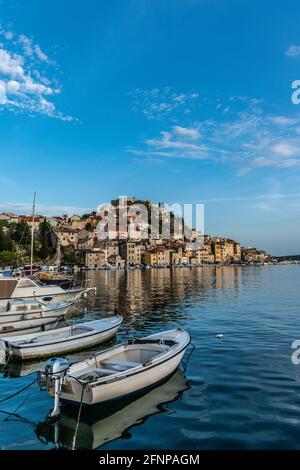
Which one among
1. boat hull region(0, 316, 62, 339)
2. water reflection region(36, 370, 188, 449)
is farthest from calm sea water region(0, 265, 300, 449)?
boat hull region(0, 316, 62, 339)

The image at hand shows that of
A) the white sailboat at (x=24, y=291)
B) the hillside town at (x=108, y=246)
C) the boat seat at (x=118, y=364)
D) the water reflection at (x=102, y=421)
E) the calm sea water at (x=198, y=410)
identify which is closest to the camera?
the calm sea water at (x=198, y=410)

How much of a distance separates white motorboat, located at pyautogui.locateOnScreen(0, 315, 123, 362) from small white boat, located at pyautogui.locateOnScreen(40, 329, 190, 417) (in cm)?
359

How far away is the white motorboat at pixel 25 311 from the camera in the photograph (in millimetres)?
19219

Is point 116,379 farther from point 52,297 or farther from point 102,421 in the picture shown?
point 52,297

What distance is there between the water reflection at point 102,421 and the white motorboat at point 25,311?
1089cm

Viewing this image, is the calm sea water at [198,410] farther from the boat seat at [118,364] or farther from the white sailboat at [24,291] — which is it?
the white sailboat at [24,291]

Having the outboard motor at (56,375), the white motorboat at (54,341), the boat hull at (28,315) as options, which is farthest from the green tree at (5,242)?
the outboard motor at (56,375)

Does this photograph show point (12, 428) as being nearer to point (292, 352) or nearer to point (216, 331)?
point (292, 352)

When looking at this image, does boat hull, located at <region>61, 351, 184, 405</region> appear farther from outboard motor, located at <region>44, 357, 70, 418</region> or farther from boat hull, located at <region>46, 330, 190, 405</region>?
outboard motor, located at <region>44, 357, 70, 418</region>

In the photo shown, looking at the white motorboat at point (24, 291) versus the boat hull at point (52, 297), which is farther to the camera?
the white motorboat at point (24, 291)

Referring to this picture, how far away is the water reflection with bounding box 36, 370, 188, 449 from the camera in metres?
8.09

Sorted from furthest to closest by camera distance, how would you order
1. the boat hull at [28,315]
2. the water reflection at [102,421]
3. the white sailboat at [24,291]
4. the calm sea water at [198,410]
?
the white sailboat at [24,291] → the boat hull at [28,315] → the water reflection at [102,421] → the calm sea water at [198,410]

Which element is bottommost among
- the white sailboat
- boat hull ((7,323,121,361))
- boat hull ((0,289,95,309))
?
boat hull ((7,323,121,361))
